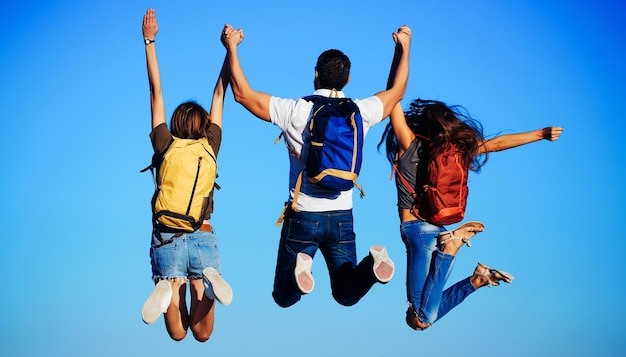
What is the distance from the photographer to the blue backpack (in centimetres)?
1277

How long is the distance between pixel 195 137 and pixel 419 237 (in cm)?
360

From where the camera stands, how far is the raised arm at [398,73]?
13.5 m

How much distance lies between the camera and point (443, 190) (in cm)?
1423

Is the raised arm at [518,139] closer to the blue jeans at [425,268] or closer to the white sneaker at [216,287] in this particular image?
the blue jeans at [425,268]

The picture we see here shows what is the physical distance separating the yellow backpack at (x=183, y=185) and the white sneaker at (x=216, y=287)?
66 centimetres

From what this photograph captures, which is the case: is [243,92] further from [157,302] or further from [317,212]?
[157,302]

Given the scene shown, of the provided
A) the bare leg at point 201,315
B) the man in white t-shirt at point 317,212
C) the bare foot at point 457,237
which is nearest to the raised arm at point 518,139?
the bare foot at point 457,237

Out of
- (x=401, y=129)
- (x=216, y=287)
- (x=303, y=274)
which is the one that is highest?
(x=401, y=129)

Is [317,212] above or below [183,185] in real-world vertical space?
below

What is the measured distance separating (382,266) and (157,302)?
305cm

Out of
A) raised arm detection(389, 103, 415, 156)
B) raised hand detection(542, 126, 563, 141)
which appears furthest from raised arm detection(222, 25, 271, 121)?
raised hand detection(542, 126, 563, 141)

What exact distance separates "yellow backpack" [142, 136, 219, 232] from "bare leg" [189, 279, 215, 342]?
1161mm

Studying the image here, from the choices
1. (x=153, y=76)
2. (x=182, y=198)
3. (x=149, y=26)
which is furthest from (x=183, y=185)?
(x=149, y=26)

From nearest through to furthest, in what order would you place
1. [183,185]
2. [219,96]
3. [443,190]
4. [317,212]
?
[183,185], [317,212], [219,96], [443,190]
